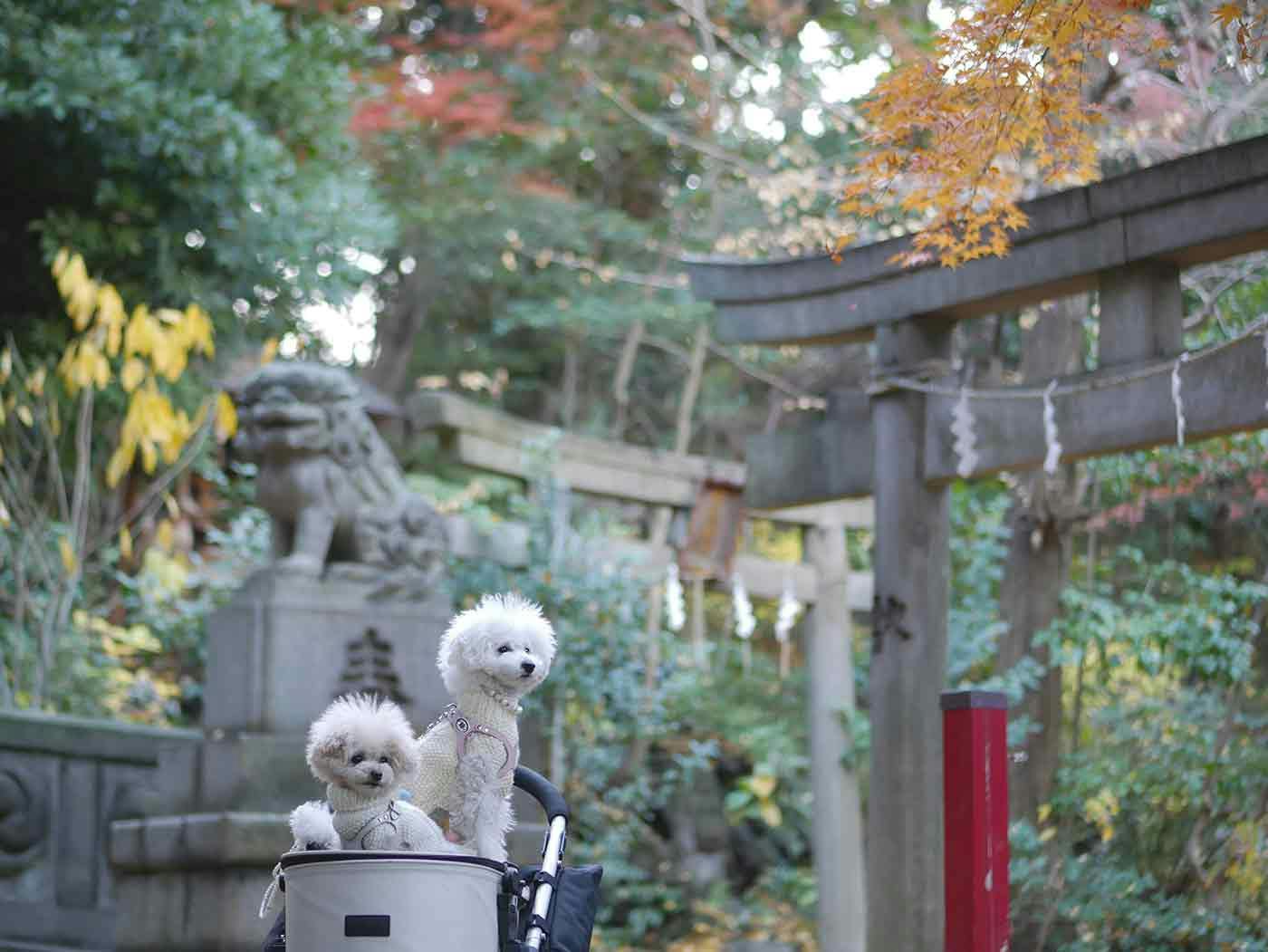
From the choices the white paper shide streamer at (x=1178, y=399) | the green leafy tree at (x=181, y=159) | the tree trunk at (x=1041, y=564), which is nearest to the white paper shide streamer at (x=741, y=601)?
the tree trunk at (x=1041, y=564)

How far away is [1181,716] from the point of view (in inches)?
322

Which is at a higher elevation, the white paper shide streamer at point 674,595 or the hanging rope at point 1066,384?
the hanging rope at point 1066,384

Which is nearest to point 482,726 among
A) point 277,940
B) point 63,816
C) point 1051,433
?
point 277,940

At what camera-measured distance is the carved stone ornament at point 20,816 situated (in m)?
6.77

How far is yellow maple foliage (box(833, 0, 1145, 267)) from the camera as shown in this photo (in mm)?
4168

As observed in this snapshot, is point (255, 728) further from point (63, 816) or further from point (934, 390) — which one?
point (934, 390)

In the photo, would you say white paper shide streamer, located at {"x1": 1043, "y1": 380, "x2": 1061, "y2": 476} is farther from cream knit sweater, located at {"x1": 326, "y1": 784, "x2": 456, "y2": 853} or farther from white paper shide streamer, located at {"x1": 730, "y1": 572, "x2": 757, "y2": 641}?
white paper shide streamer, located at {"x1": 730, "y1": 572, "x2": 757, "y2": 641}

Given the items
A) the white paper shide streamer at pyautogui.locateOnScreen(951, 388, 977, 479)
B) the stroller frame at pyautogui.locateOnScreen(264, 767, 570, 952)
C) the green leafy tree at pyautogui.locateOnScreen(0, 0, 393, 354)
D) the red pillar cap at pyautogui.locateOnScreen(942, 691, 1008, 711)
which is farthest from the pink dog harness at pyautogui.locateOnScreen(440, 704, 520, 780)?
the green leafy tree at pyautogui.locateOnScreen(0, 0, 393, 354)

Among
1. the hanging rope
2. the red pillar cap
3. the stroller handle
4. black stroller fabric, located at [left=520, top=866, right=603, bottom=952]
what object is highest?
the hanging rope

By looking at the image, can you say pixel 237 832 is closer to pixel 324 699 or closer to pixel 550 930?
pixel 324 699

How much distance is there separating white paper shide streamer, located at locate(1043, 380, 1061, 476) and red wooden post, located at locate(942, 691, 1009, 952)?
142cm

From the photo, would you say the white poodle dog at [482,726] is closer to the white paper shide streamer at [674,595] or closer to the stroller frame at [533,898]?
the stroller frame at [533,898]

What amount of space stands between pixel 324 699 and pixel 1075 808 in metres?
3.74

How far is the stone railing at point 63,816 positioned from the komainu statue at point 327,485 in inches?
41.9
